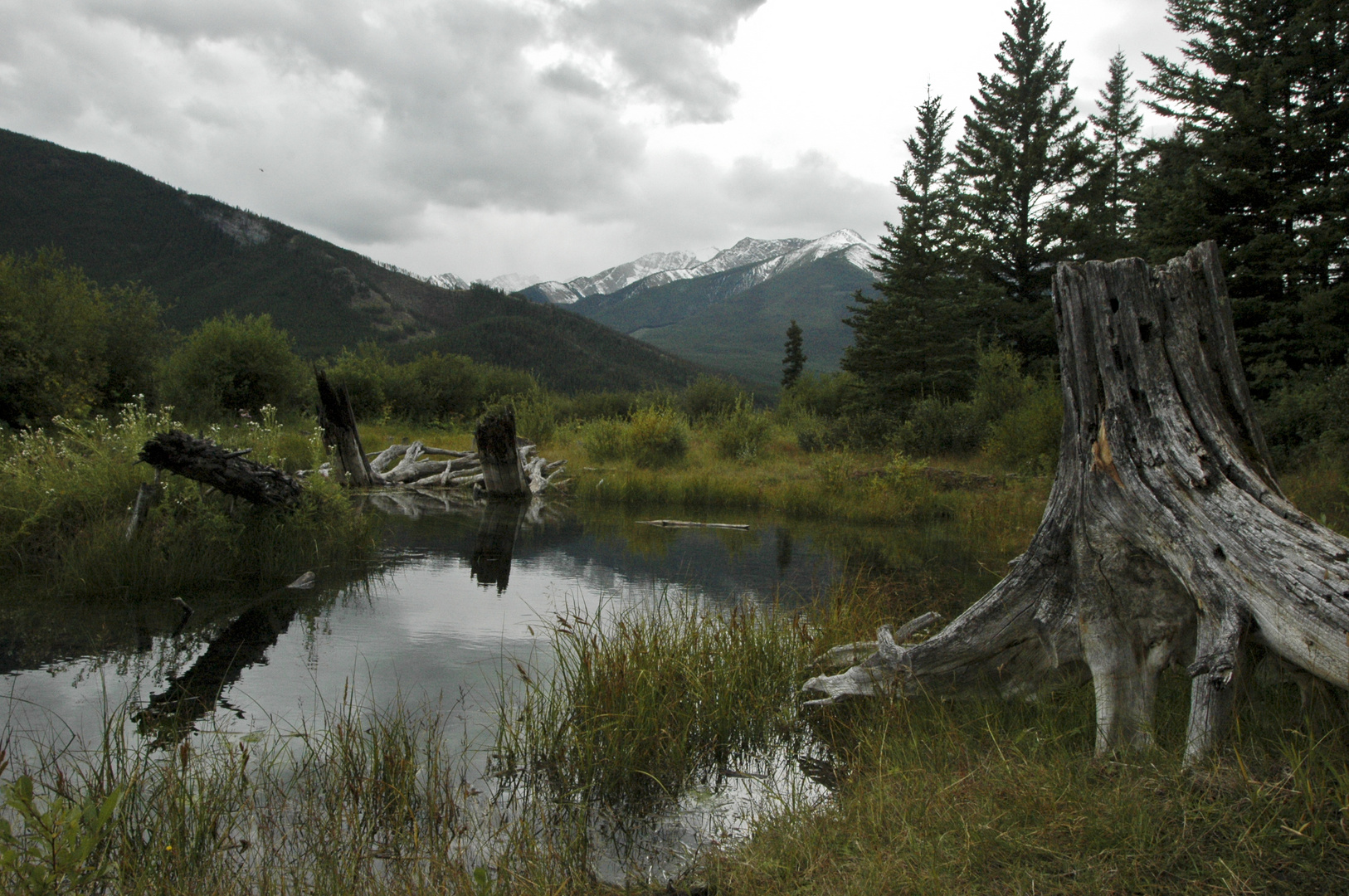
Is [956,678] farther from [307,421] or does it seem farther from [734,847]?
[307,421]

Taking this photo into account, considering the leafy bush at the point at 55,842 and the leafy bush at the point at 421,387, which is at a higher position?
the leafy bush at the point at 421,387

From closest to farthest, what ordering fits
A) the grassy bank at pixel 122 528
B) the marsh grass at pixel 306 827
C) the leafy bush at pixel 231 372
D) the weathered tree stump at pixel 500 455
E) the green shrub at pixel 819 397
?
1. the marsh grass at pixel 306 827
2. the grassy bank at pixel 122 528
3. the weathered tree stump at pixel 500 455
4. the leafy bush at pixel 231 372
5. the green shrub at pixel 819 397

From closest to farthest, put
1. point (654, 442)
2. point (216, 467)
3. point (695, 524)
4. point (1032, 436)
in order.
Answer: point (216, 467), point (695, 524), point (1032, 436), point (654, 442)

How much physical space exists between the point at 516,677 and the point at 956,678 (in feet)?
9.27

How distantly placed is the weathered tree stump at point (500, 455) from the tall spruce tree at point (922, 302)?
1420 centimetres

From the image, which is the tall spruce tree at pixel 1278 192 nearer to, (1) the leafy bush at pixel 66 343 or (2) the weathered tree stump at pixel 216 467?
(2) the weathered tree stump at pixel 216 467

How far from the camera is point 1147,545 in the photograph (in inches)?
134

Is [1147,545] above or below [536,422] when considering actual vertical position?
below

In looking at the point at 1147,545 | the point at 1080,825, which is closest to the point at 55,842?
the point at 1080,825

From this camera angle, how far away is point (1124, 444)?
142 inches

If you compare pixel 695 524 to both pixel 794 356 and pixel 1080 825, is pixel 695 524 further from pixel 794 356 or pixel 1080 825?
pixel 794 356

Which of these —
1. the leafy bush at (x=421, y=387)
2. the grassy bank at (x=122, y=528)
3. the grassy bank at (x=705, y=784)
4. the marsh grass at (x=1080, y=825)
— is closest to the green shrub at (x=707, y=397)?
the leafy bush at (x=421, y=387)

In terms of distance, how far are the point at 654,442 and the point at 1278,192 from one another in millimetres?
13340

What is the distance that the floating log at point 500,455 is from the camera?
1393 cm
